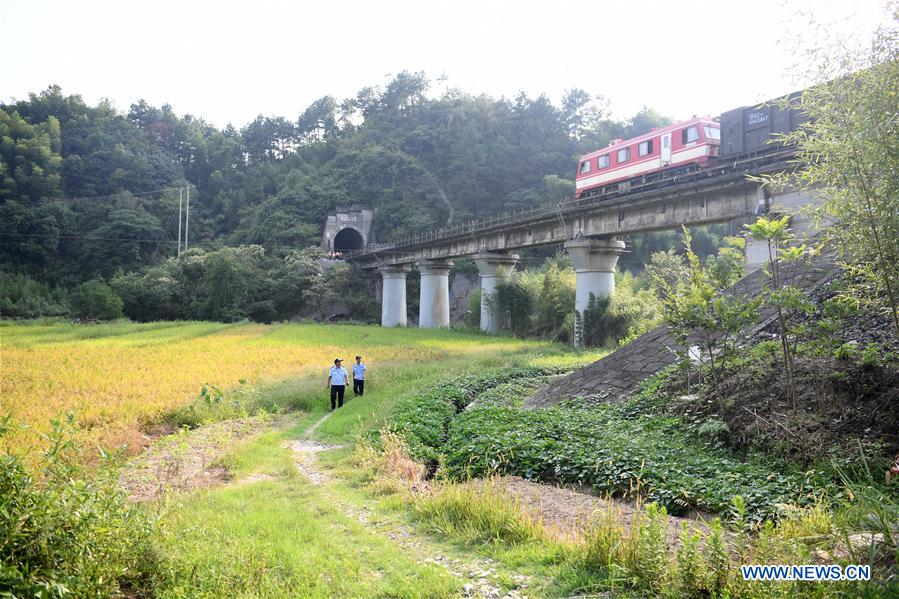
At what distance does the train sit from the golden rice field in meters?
11.4

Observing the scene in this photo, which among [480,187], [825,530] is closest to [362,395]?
[825,530]

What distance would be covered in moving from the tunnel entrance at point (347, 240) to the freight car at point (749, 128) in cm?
5774

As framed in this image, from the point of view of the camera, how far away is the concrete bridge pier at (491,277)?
43.9m

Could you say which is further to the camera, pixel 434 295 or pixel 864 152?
pixel 434 295

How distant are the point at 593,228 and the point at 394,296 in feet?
98.5

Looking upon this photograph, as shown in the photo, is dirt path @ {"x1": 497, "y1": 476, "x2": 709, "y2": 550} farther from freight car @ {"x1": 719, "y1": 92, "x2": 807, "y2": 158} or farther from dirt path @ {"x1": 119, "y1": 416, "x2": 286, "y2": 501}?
freight car @ {"x1": 719, "y1": 92, "x2": 807, "y2": 158}

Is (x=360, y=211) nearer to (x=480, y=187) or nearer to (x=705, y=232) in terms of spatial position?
(x=480, y=187)

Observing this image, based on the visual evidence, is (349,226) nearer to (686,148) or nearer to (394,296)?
(394,296)

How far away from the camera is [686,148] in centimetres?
2805

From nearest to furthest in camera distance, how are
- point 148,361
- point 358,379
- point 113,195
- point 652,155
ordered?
point 358,379 < point 148,361 < point 652,155 < point 113,195

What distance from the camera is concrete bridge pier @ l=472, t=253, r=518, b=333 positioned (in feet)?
144

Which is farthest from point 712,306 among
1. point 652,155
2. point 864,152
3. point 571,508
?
point 652,155

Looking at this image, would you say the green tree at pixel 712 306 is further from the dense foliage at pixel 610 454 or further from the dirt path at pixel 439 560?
the dirt path at pixel 439 560

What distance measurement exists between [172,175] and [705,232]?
76303 mm
